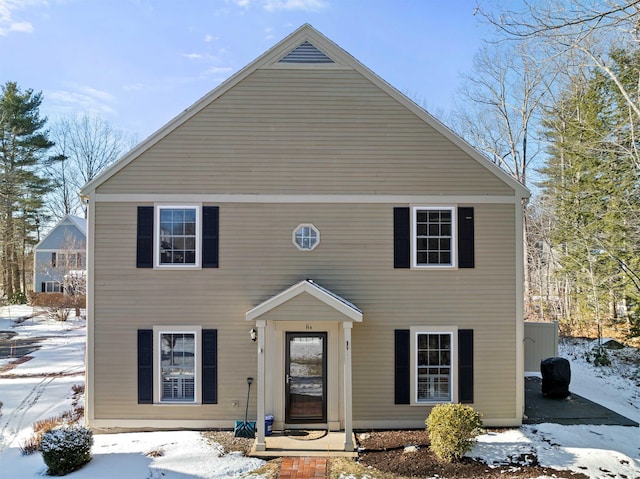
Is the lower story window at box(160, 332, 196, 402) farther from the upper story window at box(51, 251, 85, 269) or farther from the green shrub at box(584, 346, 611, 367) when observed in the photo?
the upper story window at box(51, 251, 85, 269)

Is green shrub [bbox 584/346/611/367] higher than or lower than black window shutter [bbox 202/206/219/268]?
lower

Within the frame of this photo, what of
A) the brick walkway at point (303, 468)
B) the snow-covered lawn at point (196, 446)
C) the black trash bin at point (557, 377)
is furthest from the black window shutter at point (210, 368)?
the black trash bin at point (557, 377)

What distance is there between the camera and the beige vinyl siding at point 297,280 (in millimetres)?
8883

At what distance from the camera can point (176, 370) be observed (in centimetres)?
891

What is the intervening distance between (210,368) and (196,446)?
1558mm

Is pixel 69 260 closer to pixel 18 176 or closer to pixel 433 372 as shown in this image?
pixel 18 176

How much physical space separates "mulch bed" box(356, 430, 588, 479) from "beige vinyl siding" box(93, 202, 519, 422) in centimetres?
100

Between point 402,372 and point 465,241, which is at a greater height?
point 465,241

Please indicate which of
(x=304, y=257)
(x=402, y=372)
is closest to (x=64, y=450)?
(x=304, y=257)

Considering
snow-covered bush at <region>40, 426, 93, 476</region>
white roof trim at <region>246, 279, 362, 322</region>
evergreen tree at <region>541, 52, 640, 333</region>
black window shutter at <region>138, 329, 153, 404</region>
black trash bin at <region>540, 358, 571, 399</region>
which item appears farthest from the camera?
evergreen tree at <region>541, 52, 640, 333</region>

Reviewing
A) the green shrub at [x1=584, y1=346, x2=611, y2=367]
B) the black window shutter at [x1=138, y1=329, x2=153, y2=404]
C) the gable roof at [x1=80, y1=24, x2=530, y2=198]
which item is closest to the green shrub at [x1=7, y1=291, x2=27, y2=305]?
the gable roof at [x1=80, y1=24, x2=530, y2=198]

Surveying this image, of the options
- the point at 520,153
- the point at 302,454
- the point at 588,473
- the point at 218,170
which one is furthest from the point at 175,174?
the point at 520,153

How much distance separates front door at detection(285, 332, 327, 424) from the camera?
8.82 m

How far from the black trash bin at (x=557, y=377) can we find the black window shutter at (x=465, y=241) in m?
4.01
